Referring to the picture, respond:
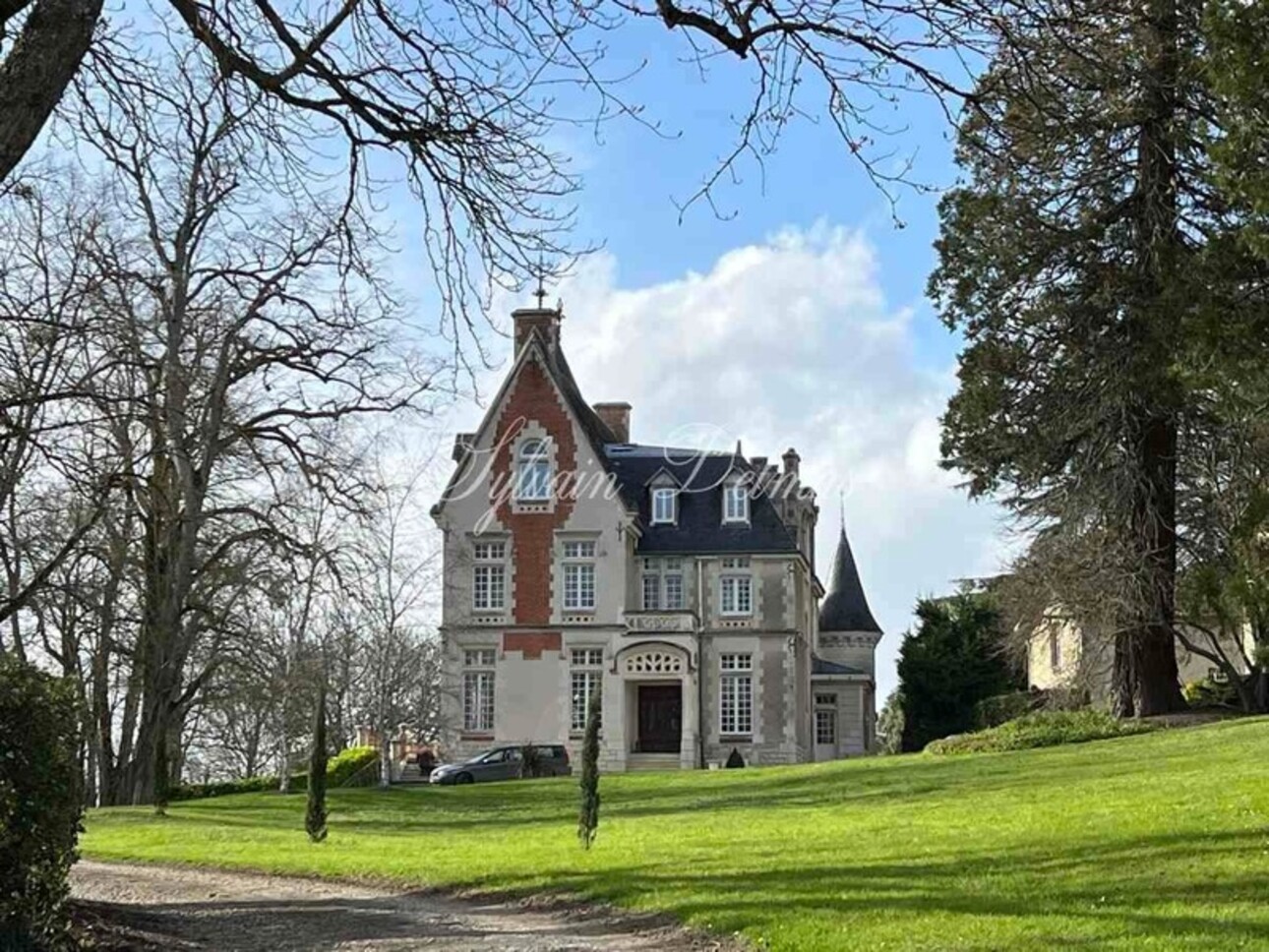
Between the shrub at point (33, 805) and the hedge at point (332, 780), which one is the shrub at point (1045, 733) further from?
the shrub at point (33, 805)

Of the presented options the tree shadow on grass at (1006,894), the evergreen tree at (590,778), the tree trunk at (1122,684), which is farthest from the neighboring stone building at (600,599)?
the tree shadow on grass at (1006,894)

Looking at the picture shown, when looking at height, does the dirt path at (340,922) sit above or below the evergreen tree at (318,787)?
below

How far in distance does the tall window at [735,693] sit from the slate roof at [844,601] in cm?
1050

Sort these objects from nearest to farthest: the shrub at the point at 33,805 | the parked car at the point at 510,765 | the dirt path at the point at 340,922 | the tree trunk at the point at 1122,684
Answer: the shrub at the point at 33,805 < the dirt path at the point at 340,922 < the tree trunk at the point at 1122,684 < the parked car at the point at 510,765

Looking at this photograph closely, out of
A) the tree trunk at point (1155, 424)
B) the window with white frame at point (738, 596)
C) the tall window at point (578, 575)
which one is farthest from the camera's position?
the window with white frame at point (738, 596)

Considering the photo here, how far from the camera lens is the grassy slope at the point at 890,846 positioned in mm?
10016

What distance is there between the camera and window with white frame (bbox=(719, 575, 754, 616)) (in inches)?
1998

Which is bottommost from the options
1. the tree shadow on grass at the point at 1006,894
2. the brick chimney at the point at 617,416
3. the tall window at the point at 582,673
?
the tree shadow on grass at the point at 1006,894

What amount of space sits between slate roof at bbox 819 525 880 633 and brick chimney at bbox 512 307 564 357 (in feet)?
51.0

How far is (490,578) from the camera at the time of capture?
50.5 m

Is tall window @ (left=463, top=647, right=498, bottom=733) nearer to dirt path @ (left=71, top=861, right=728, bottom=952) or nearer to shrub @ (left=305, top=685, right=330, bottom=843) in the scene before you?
shrub @ (left=305, top=685, right=330, bottom=843)

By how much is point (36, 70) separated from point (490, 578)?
43204 millimetres

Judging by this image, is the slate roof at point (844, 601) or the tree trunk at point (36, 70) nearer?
the tree trunk at point (36, 70)

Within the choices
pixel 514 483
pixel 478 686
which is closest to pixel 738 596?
pixel 514 483
